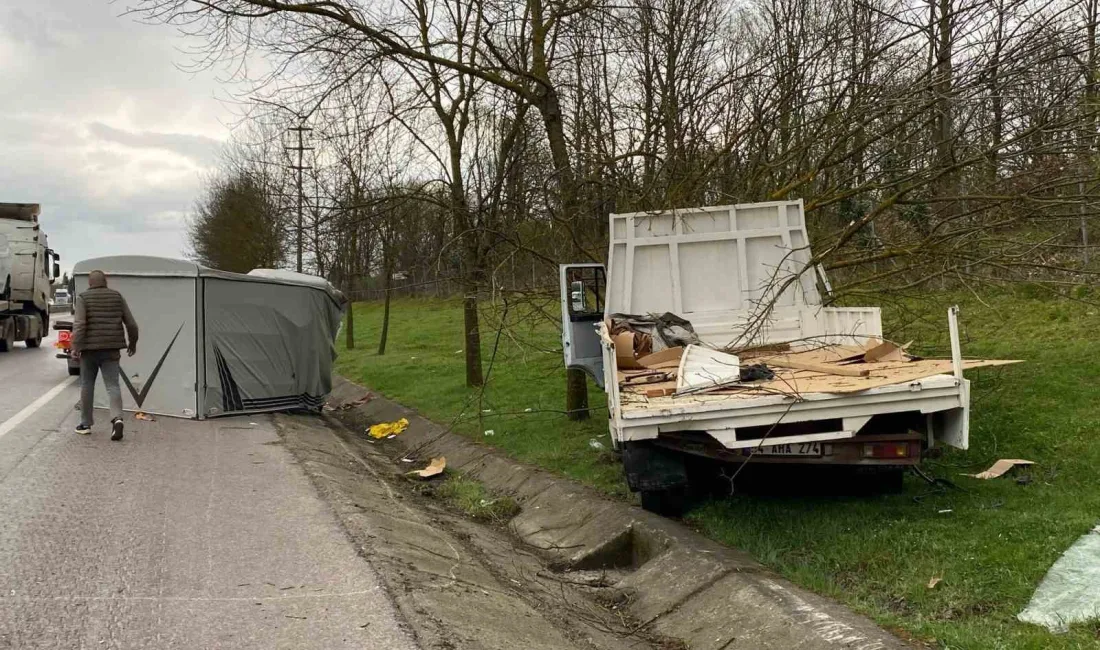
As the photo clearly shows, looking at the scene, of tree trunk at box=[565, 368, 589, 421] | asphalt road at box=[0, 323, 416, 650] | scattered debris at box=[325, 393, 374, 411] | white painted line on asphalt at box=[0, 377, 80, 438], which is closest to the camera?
asphalt road at box=[0, 323, 416, 650]

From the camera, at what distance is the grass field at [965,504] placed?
5230 mm

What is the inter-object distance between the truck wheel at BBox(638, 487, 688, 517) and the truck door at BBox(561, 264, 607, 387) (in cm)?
178

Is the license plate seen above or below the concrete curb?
above

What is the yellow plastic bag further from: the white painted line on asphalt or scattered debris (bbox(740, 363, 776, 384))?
scattered debris (bbox(740, 363, 776, 384))

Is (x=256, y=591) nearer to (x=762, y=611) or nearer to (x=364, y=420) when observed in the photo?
(x=762, y=611)

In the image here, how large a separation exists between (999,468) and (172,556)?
6.17 m

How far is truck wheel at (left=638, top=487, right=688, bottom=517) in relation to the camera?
24.8 feet

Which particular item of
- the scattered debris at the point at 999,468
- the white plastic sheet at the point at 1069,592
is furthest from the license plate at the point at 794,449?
the scattered debris at the point at 999,468

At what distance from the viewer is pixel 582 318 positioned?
1006 cm

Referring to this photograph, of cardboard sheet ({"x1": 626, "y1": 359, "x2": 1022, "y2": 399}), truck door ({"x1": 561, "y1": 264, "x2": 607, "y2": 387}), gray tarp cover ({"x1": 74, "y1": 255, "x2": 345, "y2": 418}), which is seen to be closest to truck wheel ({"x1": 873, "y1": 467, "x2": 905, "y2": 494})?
cardboard sheet ({"x1": 626, "y1": 359, "x2": 1022, "y2": 399})

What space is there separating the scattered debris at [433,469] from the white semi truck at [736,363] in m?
2.30

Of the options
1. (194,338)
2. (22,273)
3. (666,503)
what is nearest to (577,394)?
(666,503)

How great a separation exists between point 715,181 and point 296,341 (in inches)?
285

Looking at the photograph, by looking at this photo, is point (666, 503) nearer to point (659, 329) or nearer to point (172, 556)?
point (659, 329)
